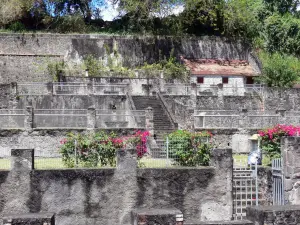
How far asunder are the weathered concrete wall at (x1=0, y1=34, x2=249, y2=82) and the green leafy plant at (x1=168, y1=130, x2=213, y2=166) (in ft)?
85.4

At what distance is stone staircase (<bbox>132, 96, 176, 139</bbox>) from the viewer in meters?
26.0

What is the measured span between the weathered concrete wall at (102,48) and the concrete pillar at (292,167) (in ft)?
102

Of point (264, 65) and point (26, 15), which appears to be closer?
point (264, 65)

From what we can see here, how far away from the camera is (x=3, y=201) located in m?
13.4

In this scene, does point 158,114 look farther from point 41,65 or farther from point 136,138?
point 41,65

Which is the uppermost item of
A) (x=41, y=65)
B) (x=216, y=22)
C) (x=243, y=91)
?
(x=216, y=22)

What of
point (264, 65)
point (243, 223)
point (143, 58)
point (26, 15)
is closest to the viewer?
point (243, 223)

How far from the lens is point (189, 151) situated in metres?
16.1

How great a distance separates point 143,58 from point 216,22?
7214mm

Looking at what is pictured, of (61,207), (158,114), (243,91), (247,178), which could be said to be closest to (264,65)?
(243,91)

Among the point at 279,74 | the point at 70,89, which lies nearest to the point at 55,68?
the point at 70,89

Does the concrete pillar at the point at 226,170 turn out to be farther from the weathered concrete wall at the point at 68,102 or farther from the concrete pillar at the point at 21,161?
the weathered concrete wall at the point at 68,102

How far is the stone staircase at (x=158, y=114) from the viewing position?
2595 centimetres

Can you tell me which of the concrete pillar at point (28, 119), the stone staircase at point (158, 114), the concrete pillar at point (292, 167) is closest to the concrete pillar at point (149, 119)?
the stone staircase at point (158, 114)
